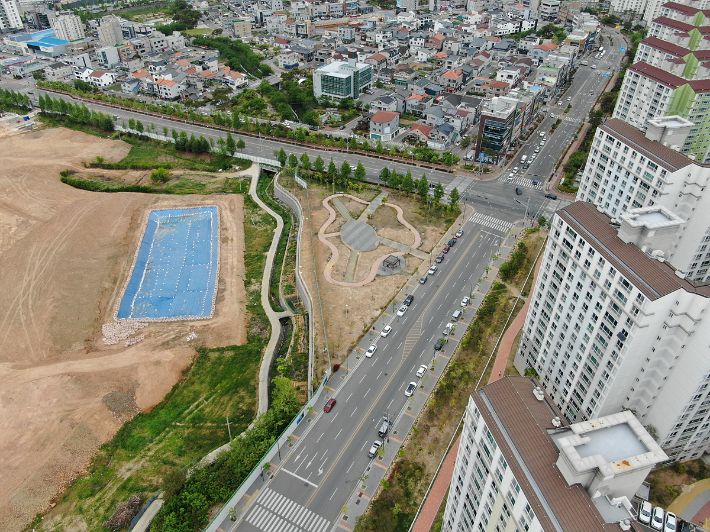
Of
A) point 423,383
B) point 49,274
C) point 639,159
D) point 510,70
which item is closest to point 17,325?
point 49,274

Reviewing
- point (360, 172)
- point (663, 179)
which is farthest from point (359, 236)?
point (663, 179)

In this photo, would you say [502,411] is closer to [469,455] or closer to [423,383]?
[469,455]

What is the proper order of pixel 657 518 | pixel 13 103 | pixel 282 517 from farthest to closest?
1. pixel 13 103
2. pixel 282 517
3. pixel 657 518

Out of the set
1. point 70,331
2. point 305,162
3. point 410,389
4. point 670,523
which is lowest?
point 70,331

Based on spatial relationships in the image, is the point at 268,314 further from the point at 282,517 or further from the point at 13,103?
the point at 13,103

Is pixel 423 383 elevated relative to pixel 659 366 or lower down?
lower down

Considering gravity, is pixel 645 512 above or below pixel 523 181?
above

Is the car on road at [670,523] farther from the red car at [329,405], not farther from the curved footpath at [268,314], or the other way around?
the curved footpath at [268,314]

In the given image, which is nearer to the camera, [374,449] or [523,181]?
[374,449]
